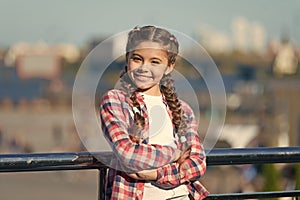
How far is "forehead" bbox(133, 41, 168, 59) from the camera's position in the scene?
350cm

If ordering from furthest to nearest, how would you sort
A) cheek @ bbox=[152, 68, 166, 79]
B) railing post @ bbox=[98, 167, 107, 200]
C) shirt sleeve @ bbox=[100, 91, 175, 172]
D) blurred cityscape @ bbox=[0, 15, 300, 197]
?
blurred cityscape @ bbox=[0, 15, 300, 197] < railing post @ bbox=[98, 167, 107, 200] < cheek @ bbox=[152, 68, 166, 79] < shirt sleeve @ bbox=[100, 91, 175, 172]

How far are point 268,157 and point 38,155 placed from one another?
111 centimetres

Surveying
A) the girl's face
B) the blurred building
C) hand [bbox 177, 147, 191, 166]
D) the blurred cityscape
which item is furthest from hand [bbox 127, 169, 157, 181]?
the blurred building

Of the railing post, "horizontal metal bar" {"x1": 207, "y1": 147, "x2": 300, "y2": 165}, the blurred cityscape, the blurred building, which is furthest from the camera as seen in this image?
the blurred building

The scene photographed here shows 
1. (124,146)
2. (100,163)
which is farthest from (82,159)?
(124,146)

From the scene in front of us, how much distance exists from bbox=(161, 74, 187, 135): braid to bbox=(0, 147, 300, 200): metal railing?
290 mm

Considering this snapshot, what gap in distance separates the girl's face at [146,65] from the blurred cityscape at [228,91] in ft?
160

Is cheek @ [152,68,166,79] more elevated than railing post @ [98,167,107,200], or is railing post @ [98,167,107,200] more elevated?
cheek @ [152,68,166,79]

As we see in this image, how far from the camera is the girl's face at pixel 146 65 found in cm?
349

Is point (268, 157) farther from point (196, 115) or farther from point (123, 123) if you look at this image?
point (123, 123)

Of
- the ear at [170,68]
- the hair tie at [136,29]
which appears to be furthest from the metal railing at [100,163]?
the hair tie at [136,29]

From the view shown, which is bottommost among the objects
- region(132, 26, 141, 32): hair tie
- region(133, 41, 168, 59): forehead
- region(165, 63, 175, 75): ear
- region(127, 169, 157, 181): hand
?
region(127, 169, 157, 181): hand

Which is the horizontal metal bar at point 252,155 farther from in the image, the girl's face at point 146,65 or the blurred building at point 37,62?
the blurred building at point 37,62

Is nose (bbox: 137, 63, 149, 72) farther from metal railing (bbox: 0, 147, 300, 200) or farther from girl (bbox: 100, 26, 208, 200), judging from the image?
metal railing (bbox: 0, 147, 300, 200)
